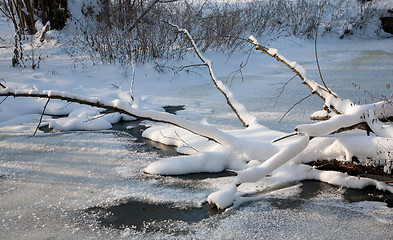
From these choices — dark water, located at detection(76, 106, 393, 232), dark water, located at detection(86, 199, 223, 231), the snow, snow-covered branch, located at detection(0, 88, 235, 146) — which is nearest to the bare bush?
the snow

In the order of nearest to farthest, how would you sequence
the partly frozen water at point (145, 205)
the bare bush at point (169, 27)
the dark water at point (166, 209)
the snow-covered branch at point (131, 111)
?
the partly frozen water at point (145, 205) < the dark water at point (166, 209) < the snow-covered branch at point (131, 111) < the bare bush at point (169, 27)

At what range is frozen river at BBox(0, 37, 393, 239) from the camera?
80.8 inches

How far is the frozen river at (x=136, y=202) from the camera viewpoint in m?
2.05

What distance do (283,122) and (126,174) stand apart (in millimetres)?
1802

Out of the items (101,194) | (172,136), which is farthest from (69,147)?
(101,194)

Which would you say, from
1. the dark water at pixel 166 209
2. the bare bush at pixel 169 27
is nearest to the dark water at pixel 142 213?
the dark water at pixel 166 209

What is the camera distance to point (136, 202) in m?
2.43

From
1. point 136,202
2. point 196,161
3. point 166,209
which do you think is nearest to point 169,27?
point 196,161

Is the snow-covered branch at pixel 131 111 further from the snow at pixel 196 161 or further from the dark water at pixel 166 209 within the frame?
the dark water at pixel 166 209

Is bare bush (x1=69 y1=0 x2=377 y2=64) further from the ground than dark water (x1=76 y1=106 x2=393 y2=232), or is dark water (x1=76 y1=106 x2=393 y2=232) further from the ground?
bare bush (x1=69 y1=0 x2=377 y2=64)

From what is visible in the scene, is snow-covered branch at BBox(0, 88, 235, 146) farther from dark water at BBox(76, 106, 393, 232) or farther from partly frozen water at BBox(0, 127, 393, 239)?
dark water at BBox(76, 106, 393, 232)

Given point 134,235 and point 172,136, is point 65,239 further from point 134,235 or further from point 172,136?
point 172,136

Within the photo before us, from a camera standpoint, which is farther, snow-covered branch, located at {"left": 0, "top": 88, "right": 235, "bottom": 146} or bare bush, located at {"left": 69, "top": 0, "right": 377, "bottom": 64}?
bare bush, located at {"left": 69, "top": 0, "right": 377, "bottom": 64}

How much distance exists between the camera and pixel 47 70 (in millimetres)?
6383
